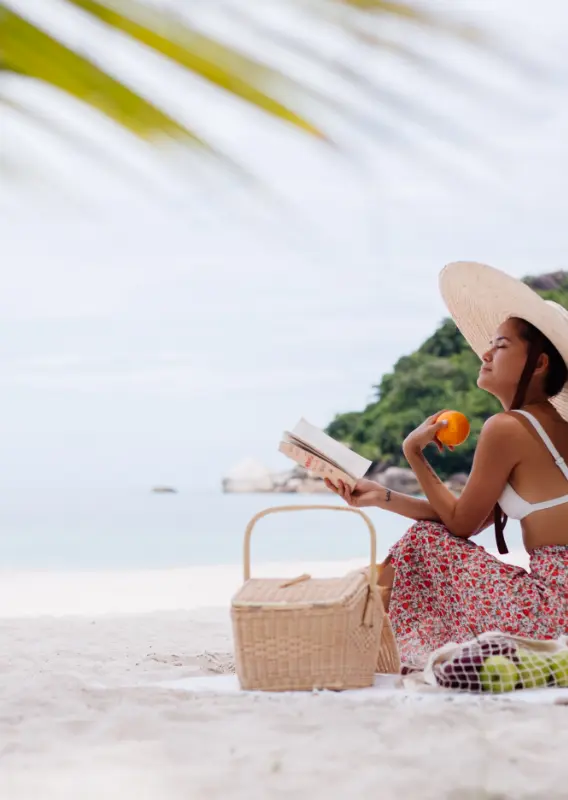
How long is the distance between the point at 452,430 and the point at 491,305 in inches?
21.7

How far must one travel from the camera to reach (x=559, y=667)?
2.31m

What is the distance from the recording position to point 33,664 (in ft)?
9.98

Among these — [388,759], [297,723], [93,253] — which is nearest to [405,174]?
[93,253]

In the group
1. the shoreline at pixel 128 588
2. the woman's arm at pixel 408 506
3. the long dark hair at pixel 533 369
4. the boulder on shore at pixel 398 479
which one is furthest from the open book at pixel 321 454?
the boulder on shore at pixel 398 479

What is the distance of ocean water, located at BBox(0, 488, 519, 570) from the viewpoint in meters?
11.5

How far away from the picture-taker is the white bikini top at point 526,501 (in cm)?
255

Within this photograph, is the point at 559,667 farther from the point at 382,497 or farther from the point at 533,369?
the point at 533,369

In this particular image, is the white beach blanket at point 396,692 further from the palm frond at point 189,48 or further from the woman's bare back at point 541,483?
the palm frond at point 189,48

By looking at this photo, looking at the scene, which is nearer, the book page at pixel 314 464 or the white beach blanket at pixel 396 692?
the white beach blanket at pixel 396 692

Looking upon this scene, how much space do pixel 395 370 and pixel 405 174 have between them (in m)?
24.6

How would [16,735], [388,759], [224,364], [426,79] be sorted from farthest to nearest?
1. [224,364]
2. [16,735]
3. [388,759]
4. [426,79]

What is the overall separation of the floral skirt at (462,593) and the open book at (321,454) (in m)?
0.23

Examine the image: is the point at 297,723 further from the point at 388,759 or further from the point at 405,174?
the point at 405,174

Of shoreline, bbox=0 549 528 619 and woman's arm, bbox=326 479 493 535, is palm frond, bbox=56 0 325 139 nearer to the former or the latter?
woman's arm, bbox=326 479 493 535
